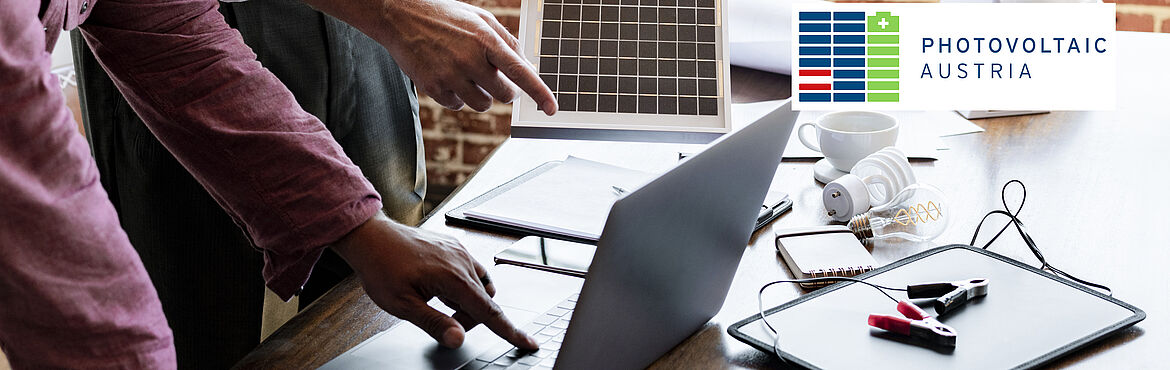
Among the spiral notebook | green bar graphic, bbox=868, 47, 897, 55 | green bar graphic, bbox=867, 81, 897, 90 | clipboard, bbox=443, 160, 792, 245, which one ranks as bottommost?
the spiral notebook

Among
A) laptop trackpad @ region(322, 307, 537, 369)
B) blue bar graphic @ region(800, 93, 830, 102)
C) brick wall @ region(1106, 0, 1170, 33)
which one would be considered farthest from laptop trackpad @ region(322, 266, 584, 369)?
brick wall @ region(1106, 0, 1170, 33)

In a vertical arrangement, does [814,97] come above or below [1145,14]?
below

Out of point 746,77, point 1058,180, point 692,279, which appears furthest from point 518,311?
point 746,77

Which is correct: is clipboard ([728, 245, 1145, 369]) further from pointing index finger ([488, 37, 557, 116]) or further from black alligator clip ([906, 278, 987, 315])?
pointing index finger ([488, 37, 557, 116])

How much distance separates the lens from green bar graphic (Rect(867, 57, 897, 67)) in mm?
1561

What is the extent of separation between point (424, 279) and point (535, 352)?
4.7 inches

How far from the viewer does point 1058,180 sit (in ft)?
3.97

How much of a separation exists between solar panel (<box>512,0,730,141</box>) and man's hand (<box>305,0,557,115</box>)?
0.18m

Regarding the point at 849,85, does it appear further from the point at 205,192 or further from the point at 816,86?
the point at 205,192

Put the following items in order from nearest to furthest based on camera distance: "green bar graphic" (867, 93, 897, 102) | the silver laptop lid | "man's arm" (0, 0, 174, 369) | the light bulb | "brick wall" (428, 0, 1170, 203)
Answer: "man's arm" (0, 0, 174, 369) < the silver laptop lid < the light bulb < "green bar graphic" (867, 93, 897, 102) < "brick wall" (428, 0, 1170, 203)

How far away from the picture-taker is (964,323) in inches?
33.7

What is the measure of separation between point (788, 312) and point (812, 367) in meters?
0.10

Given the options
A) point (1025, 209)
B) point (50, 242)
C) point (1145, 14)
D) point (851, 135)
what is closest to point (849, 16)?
point (851, 135)

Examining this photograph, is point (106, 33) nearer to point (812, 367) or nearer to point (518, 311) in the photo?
point (518, 311)
